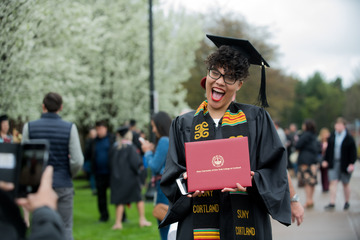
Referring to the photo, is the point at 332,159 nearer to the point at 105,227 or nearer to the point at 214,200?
the point at 105,227

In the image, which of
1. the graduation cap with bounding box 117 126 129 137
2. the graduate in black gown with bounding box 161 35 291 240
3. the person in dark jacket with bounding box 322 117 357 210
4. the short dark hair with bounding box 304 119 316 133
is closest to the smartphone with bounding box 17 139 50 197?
the graduate in black gown with bounding box 161 35 291 240

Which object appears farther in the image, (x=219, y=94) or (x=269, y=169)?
(x=219, y=94)

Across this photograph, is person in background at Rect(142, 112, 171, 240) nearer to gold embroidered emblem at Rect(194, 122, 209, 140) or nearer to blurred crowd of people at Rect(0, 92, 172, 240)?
blurred crowd of people at Rect(0, 92, 172, 240)

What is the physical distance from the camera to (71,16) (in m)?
9.73

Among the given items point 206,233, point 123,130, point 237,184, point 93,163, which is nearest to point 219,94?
point 237,184

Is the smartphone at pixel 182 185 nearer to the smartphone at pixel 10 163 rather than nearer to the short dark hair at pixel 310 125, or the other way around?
the smartphone at pixel 10 163

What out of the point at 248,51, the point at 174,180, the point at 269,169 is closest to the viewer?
the point at 269,169

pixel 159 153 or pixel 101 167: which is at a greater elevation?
pixel 159 153

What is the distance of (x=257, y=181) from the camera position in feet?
10.0

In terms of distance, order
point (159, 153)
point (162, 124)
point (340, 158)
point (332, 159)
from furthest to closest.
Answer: point (332, 159) → point (340, 158) → point (162, 124) → point (159, 153)

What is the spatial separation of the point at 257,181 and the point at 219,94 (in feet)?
2.39

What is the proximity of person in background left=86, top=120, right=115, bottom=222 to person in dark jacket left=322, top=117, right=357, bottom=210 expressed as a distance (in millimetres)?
4786

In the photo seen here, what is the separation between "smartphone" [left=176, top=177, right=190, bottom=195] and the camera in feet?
10.1

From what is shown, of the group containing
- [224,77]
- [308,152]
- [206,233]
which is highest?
[224,77]
